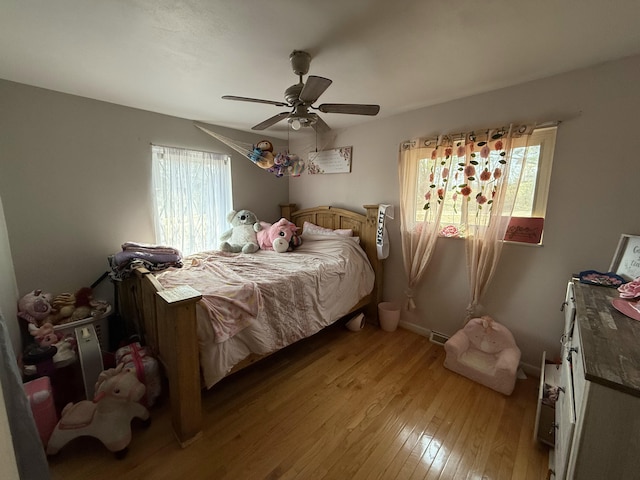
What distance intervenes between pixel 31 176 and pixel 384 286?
11.4 ft

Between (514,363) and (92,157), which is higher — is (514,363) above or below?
below

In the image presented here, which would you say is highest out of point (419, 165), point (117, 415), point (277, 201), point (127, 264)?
point (419, 165)

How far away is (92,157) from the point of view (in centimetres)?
225

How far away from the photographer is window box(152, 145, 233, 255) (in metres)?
2.68

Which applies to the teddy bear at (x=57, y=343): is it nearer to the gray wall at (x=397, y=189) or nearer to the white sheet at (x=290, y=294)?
the gray wall at (x=397, y=189)

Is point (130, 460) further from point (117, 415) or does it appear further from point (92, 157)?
point (92, 157)

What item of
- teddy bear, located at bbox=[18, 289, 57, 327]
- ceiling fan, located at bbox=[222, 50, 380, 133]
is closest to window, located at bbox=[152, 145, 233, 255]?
teddy bear, located at bbox=[18, 289, 57, 327]

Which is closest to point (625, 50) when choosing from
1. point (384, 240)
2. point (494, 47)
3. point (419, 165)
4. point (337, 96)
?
point (494, 47)

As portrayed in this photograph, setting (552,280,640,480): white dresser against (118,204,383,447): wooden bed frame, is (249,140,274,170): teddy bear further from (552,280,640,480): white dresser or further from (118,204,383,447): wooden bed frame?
(552,280,640,480): white dresser

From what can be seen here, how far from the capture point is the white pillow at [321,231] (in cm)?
298

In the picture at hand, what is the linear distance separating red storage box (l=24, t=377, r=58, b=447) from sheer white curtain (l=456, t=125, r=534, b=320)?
3.07 meters

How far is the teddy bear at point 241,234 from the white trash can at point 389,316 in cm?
166

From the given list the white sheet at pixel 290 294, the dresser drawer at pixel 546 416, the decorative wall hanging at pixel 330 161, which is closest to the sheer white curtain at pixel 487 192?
the dresser drawer at pixel 546 416

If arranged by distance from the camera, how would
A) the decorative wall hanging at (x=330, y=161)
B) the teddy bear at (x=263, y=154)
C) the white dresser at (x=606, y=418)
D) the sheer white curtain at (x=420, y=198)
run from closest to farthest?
the white dresser at (x=606, y=418) → the sheer white curtain at (x=420, y=198) → the teddy bear at (x=263, y=154) → the decorative wall hanging at (x=330, y=161)
